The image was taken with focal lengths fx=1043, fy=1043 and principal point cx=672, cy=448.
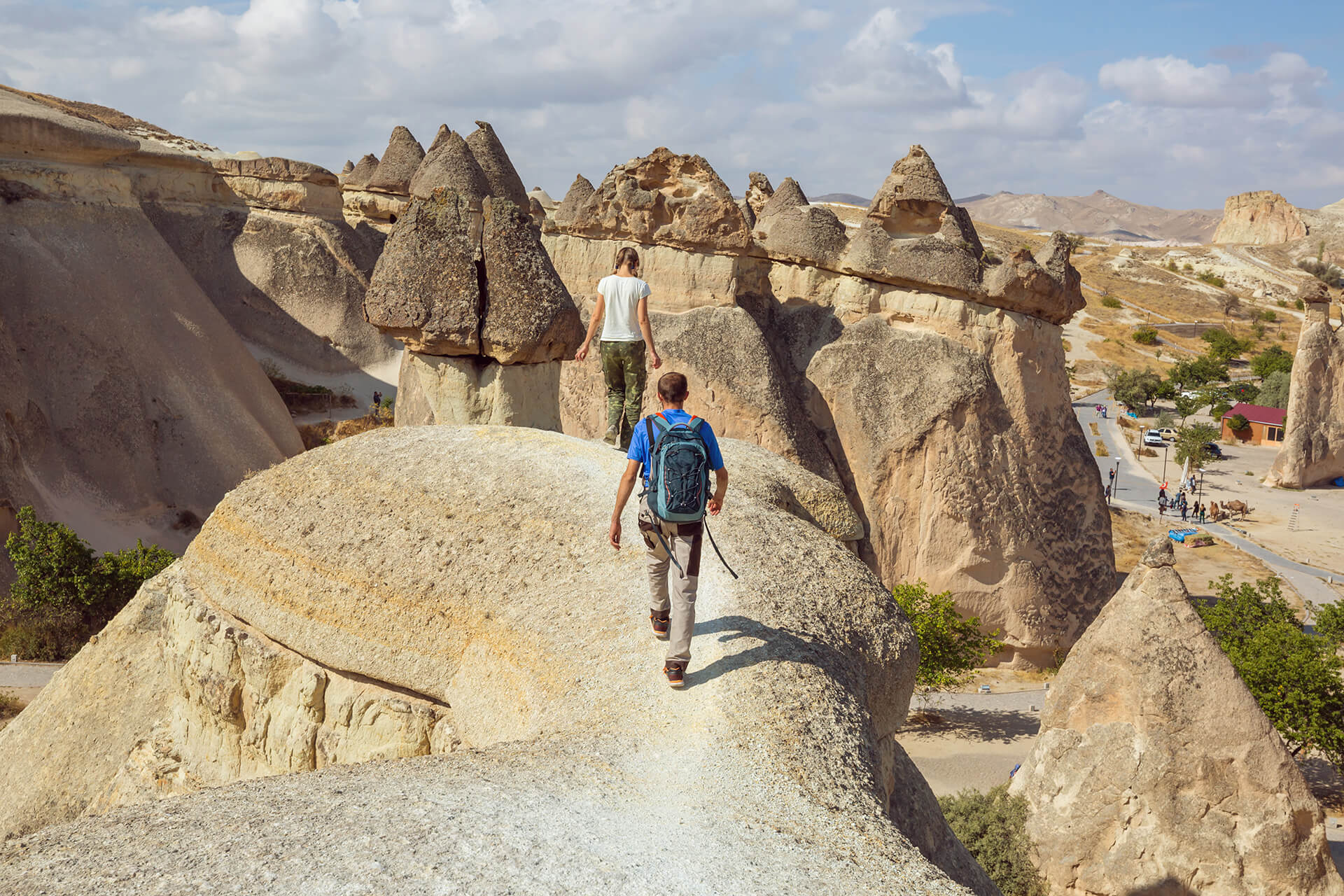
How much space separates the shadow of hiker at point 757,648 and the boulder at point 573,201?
9875 mm

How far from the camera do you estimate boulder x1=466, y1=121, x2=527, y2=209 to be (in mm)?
20062

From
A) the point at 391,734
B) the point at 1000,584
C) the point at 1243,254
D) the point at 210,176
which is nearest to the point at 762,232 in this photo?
the point at 1000,584

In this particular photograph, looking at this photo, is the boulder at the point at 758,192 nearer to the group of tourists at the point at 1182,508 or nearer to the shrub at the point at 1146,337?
the group of tourists at the point at 1182,508

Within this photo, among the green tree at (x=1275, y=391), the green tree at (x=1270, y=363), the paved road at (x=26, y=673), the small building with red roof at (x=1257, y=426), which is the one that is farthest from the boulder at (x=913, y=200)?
the green tree at (x=1270, y=363)

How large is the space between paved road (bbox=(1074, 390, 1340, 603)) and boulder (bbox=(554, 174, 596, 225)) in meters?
7.59

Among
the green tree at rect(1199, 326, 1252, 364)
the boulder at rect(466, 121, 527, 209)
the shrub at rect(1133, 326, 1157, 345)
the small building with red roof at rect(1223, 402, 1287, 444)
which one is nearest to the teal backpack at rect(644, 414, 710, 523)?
the boulder at rect(466, 121, 527, 209)

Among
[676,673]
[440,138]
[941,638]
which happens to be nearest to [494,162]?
[440,138]

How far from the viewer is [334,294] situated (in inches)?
904

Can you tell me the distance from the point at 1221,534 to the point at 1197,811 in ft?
62.2

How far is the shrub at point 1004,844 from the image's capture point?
777cm

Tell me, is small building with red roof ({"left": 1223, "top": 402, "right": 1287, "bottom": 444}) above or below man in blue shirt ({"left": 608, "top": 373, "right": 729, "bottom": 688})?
below

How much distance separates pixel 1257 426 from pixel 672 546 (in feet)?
119

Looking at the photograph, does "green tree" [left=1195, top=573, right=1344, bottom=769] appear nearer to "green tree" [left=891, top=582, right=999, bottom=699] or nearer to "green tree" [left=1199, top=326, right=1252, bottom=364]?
"green tree" [left=891, top=582, right=999, bottom=699]

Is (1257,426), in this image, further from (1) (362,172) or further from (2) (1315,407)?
(1) (362,172)
